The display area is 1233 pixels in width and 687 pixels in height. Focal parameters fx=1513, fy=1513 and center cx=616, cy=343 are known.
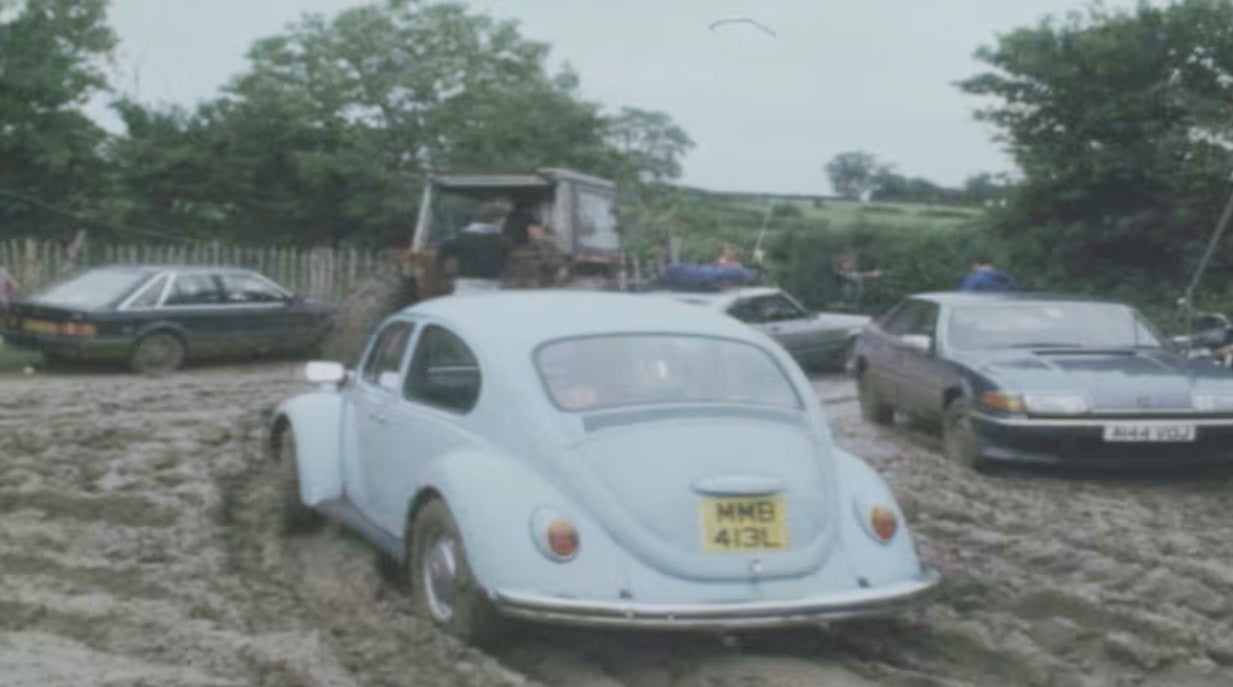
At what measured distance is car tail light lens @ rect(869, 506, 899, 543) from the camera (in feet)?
20.0

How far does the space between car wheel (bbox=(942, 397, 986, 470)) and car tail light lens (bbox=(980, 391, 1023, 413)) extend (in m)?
0.29

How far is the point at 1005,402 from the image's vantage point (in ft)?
34.1

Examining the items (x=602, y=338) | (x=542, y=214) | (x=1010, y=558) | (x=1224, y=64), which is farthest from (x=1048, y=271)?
(x=602, y=338)

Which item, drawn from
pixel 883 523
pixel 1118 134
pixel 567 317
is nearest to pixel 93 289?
pixel 567 317

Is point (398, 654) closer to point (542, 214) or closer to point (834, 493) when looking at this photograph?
point (834, 493)

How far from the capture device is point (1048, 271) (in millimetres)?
24797

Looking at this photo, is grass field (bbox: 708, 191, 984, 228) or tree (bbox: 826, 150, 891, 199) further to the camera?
tree (bbox: 826, 150, 891, 199)

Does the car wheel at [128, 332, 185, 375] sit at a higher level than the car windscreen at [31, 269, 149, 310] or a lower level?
lower

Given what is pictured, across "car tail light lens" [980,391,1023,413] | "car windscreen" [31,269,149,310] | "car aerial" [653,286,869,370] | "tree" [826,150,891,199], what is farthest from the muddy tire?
"tree" [826,150,891,199]

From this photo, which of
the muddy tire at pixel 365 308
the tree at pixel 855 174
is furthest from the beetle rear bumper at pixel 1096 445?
the tree at pixel 855 174

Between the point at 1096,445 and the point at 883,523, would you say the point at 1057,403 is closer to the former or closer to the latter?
the point at 1096,445

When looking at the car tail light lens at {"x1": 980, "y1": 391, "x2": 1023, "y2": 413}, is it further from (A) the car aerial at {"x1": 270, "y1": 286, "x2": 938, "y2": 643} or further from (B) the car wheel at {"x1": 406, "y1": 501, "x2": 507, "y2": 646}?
(B) the car wheel at {"x1": 406, "y1": 501, "x2": 507, "y2": 646}

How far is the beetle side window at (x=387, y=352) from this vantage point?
24.2 feet

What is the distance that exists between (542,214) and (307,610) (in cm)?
1150
